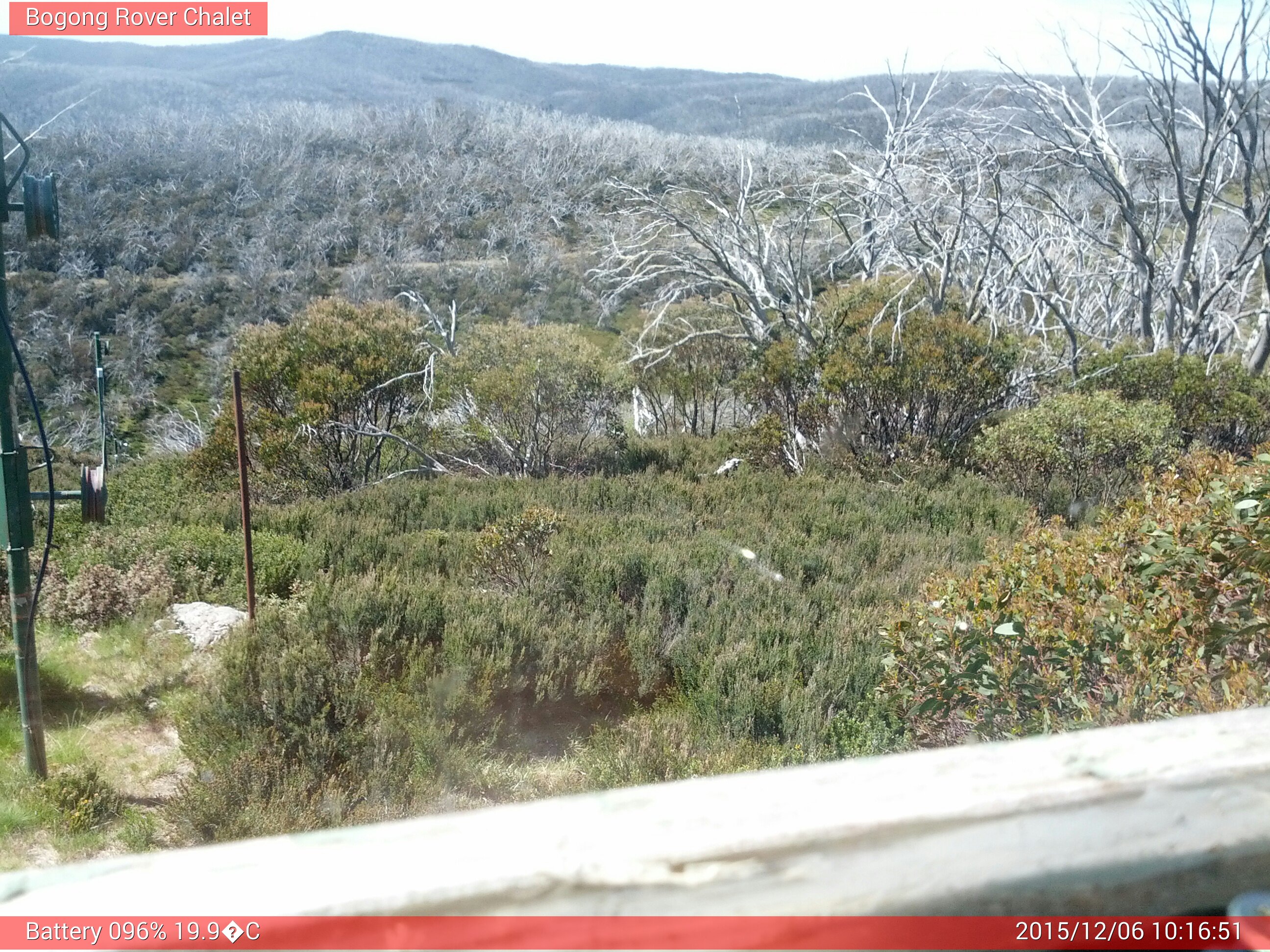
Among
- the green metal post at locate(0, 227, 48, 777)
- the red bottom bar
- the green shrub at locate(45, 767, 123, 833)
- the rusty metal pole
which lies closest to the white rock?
the rusty metal pole

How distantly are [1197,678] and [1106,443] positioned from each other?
21.6 feet

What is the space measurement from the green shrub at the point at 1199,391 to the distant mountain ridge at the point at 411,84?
2274cm

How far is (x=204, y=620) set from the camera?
5.61 metres

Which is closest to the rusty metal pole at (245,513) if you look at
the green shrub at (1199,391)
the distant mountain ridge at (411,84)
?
the green shrub at (1199,391)

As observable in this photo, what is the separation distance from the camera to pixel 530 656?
15.8 feet

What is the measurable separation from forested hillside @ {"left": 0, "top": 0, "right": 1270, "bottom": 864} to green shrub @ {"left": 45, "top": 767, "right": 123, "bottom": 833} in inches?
0.7

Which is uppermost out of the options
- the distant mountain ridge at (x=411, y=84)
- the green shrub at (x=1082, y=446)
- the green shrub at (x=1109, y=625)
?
the distant mountain ridge at (x=411, y=84)

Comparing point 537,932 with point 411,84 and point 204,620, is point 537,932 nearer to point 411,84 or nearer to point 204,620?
point 204,620

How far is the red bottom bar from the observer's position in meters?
0.67

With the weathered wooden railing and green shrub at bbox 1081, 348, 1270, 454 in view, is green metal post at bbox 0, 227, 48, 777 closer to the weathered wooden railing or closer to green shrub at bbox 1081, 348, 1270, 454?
the weathered wooden railing

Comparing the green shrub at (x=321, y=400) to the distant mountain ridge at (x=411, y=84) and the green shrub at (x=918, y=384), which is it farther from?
the distant mountain ridge at (x=411, y=84)

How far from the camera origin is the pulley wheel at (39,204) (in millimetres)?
3635

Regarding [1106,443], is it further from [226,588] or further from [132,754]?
[132,754]

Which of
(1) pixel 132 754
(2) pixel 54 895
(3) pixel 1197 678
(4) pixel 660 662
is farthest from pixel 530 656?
(2) pixel 54 895
